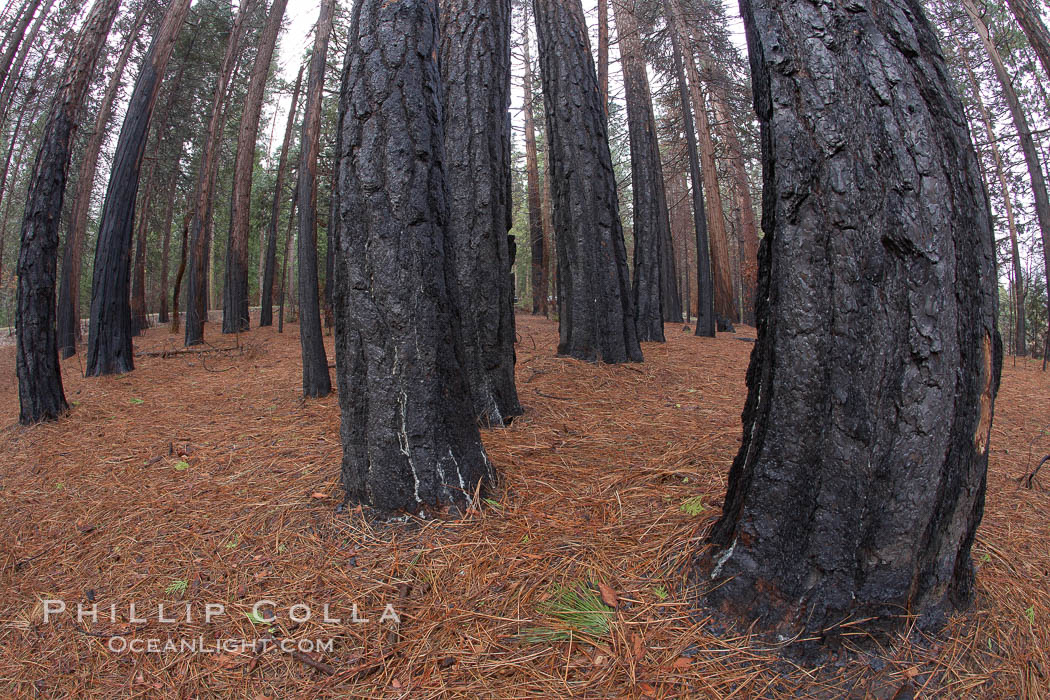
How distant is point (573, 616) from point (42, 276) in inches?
224

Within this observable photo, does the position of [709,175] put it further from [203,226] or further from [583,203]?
[203,226]

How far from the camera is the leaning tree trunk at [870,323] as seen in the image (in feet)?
4.67

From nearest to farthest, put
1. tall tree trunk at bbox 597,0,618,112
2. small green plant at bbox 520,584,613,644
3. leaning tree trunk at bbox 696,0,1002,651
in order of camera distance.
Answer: leaning tree trunk at bbox 696,0,1002,651 < small green plant at bbox 520,584,613,644 < tall tree trunk at bbox 597,0,618,112

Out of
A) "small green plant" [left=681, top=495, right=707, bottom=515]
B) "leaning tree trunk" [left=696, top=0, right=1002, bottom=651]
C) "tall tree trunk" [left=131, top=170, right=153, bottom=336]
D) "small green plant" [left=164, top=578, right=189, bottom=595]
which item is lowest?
"small green plant" [left=164, top=578, right=189, bottom=595]

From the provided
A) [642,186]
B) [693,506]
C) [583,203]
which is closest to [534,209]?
[642,186]

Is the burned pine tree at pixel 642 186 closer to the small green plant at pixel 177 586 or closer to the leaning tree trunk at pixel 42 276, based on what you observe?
the small green plant at pixel 177 586

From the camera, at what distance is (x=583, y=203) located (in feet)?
18.8

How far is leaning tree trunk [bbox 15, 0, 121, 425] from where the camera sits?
4.57m

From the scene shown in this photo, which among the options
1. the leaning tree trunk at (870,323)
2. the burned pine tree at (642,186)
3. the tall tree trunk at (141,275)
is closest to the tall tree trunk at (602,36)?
the burned pine tree at (642,186)

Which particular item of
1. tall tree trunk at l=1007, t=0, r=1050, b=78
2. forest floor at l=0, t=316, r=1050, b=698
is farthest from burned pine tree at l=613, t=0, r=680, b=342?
forest floor at l=0, t=316, r=1050, b=698

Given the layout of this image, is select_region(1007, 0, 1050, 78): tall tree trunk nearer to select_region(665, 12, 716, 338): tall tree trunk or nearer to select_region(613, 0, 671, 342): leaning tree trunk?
select_region(613, 0, 671, 342): leaning tree trunk

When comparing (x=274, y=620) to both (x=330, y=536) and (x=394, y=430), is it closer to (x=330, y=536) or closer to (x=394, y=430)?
(x=330, y=536)

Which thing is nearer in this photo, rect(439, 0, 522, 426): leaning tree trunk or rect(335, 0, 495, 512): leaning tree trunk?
rect(335, 0, 495, 512): leaning tree trunk

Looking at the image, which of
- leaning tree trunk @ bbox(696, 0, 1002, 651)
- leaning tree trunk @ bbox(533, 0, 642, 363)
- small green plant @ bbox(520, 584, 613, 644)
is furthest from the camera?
leaning tree trunk @ bbox(533, 0, 642, 363)
